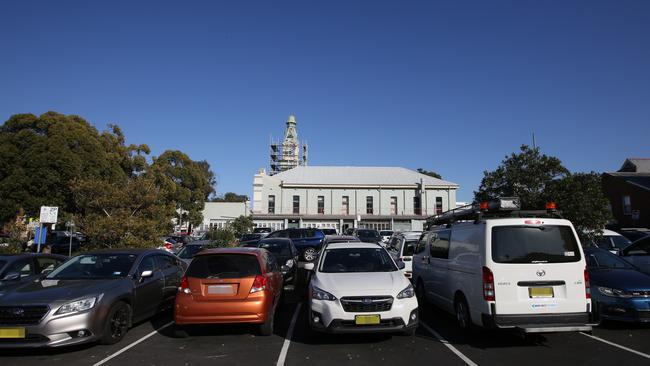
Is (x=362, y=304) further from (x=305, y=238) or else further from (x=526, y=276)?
(x=305, y=238)

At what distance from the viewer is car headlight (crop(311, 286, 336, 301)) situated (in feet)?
21.5

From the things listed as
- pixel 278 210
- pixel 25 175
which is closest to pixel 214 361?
pixel 25 175

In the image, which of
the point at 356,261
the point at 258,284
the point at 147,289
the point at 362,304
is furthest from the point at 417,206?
the point at 362,304

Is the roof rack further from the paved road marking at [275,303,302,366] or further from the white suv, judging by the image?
the paved road marking at [275,303,302,366]

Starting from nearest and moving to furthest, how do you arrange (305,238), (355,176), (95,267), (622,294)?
(622,294) < (95,267) < (305,238) < (355,176)

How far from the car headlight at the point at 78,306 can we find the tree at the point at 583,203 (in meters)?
14.4

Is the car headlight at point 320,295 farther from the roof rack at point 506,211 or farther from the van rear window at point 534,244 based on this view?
the roof rack at point 506,211

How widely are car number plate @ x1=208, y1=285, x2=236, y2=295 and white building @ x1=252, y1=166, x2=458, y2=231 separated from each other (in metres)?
40.5

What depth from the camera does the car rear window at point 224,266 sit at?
721cm

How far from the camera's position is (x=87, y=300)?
21.4 feet

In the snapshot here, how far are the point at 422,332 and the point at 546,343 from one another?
201 centimetres

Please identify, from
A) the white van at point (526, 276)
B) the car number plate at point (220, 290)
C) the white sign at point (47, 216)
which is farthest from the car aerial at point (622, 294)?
the white sign at point (47, 216)

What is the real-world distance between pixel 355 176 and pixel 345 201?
3952 mm

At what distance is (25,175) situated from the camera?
87.7ft
